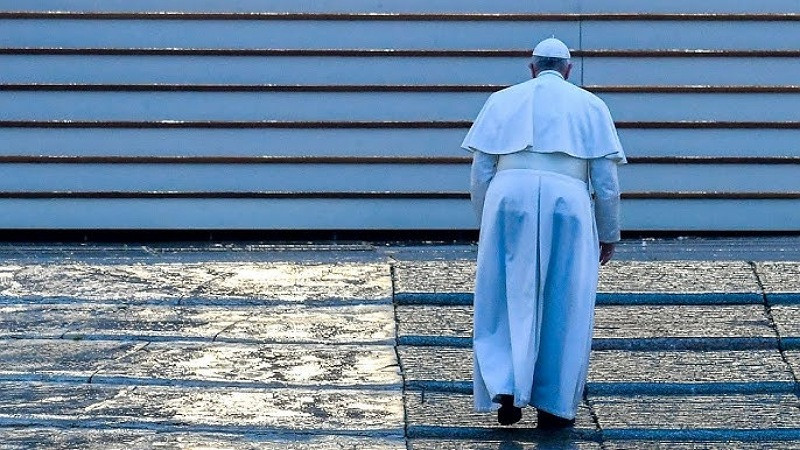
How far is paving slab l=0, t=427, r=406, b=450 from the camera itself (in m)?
7.17

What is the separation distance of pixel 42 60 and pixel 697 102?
423 cm

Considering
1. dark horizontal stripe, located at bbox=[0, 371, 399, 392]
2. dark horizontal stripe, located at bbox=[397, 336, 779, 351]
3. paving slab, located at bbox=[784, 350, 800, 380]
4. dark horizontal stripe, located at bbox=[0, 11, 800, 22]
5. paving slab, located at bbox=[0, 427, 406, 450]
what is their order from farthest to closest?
dark horizontal stripe, located at bbox=[0, 11, 800, 22] < dark horizontal stripe, located at bbox=[397, 336, 779, 351] < paving slab, located at bbox=[784, 350, 800, 380] < dark horizontal stripe, located at bbox=[0, 371, 399, 392] < paving slab, located at bbox=[0, 427, 406, 450]

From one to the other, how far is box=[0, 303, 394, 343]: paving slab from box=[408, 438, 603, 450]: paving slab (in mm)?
1332

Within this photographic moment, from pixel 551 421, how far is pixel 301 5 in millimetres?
4440

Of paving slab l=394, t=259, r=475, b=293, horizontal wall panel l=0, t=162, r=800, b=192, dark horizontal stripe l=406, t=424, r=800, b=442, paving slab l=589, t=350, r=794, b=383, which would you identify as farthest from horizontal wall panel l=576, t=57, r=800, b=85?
dark horizontal stripe l=406, t=424, r=800, b=442

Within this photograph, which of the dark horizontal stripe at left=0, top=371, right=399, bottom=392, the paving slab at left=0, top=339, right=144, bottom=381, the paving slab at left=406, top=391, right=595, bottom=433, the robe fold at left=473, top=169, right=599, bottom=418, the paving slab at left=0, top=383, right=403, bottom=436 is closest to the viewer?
the robe fold at left=473, top=169, right=599, bottom=418

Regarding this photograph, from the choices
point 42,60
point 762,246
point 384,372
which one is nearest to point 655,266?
point 762,246

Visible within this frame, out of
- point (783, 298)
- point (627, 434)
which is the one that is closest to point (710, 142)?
point (783, 298)

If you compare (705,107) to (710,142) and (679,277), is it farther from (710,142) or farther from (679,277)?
(679,277)

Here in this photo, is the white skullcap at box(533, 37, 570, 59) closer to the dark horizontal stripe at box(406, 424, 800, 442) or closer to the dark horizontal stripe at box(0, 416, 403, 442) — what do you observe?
the dark horizontal stripe at box(406, 424, 800, 442)

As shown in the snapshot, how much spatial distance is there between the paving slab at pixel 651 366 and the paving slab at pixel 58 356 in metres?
1.43

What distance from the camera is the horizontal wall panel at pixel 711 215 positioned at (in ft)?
36.8

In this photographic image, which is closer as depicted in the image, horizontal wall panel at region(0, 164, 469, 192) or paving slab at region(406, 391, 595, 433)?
paving slab at region(406, 391, 595, 433)

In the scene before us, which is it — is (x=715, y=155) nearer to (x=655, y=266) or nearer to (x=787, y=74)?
(x=787, y=74)
